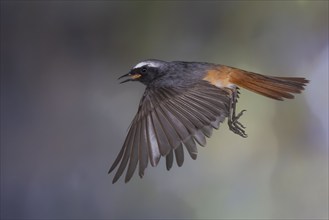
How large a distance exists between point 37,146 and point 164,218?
49 centimetres

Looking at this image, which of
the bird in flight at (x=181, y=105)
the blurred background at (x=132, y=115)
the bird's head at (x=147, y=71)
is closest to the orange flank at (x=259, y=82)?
the bird in flight at (x=181, y=105)

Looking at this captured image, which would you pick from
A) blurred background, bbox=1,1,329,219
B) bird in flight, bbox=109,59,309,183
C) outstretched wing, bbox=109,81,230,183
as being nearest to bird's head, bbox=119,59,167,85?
bird in flight, bbox=109,59,309,183

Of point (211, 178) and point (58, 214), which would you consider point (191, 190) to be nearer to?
point (211, 178)

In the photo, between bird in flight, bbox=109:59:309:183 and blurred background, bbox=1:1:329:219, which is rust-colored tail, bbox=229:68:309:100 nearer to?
bird in flight, bbox=109:59:309:183

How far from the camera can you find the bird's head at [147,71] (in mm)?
1189

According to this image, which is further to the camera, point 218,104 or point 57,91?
point 57,91

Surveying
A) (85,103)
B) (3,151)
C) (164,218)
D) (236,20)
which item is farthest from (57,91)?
(236,20)

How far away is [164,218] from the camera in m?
1.63

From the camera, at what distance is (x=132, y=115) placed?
5.47 feet

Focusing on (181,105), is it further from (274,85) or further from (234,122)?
(274,85)

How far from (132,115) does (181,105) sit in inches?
26.1

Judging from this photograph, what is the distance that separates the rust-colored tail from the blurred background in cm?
56

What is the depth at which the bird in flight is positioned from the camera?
0.90 m

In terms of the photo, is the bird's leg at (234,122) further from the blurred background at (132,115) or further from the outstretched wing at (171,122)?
the blurred background at (132,115)
